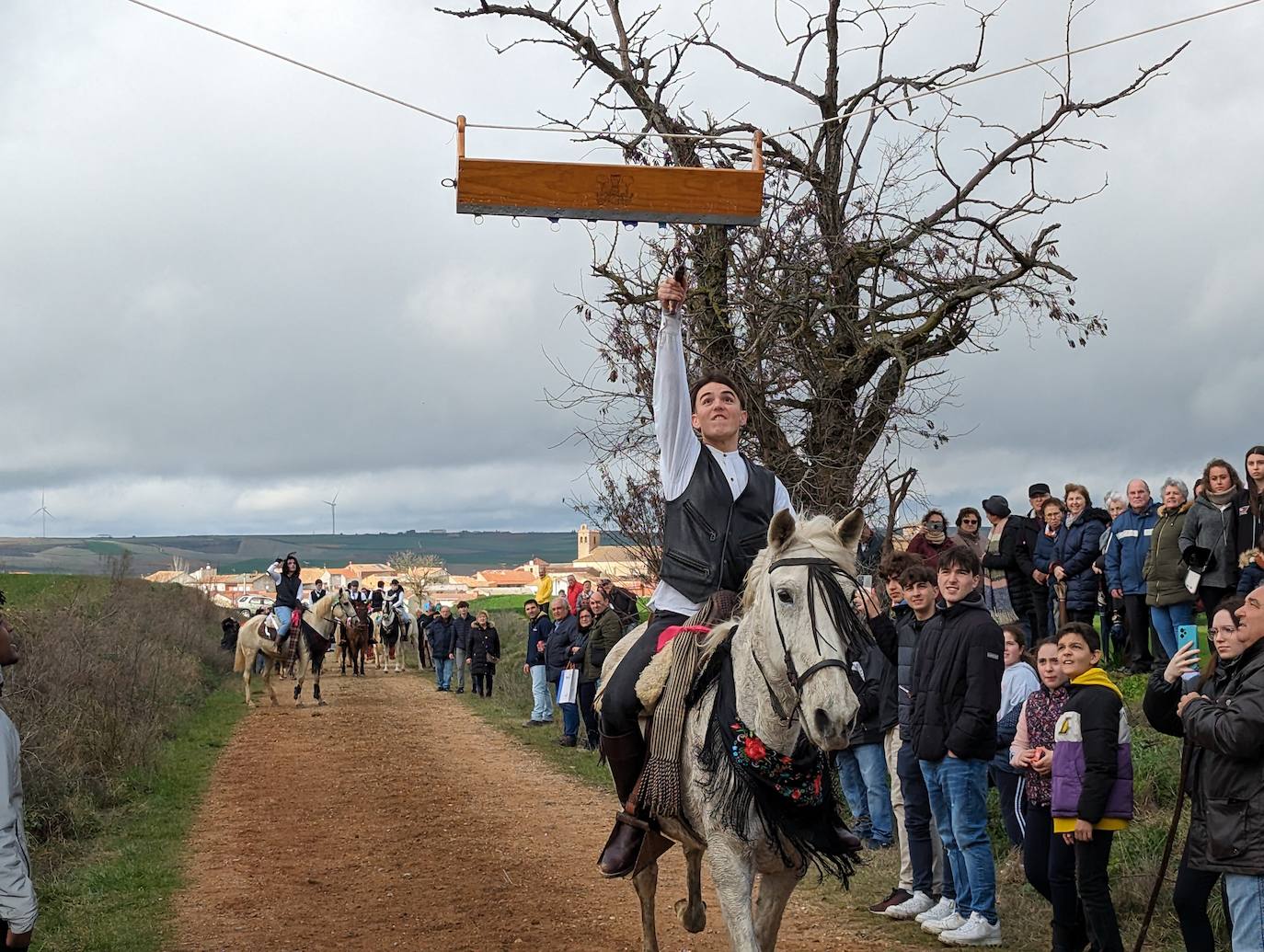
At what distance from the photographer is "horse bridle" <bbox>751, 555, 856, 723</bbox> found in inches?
162

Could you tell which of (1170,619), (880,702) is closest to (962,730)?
(880,702)

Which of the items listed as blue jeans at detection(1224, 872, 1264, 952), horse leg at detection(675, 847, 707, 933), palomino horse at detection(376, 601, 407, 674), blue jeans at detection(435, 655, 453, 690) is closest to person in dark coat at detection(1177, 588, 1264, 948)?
blue jeans at detection(1224, 872, 1264, 952)

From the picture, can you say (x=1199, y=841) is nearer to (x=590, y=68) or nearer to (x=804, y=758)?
(x=804, y=758)

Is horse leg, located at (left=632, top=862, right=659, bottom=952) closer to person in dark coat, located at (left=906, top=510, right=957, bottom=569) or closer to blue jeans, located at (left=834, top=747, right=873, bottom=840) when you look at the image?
blue jeans, located at (left=834, top=747, right=873, bottom=840)

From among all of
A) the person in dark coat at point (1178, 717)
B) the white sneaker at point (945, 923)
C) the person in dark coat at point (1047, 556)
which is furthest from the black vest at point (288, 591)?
the person in dark coat at point (1178, 717)

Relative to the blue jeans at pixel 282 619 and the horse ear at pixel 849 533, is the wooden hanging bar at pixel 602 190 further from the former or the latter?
the blue jeans at pixel 282 619

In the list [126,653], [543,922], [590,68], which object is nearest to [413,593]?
[126,653]

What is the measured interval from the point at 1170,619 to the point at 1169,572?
0.56 metres

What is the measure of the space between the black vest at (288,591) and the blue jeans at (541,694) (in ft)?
22.3

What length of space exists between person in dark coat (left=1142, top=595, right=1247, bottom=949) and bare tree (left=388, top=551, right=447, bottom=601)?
63662 mm

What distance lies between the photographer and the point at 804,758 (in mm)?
4656

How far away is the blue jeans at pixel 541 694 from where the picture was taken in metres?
20.2

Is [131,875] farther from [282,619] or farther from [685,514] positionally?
[282,619]

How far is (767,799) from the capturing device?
476 cm
